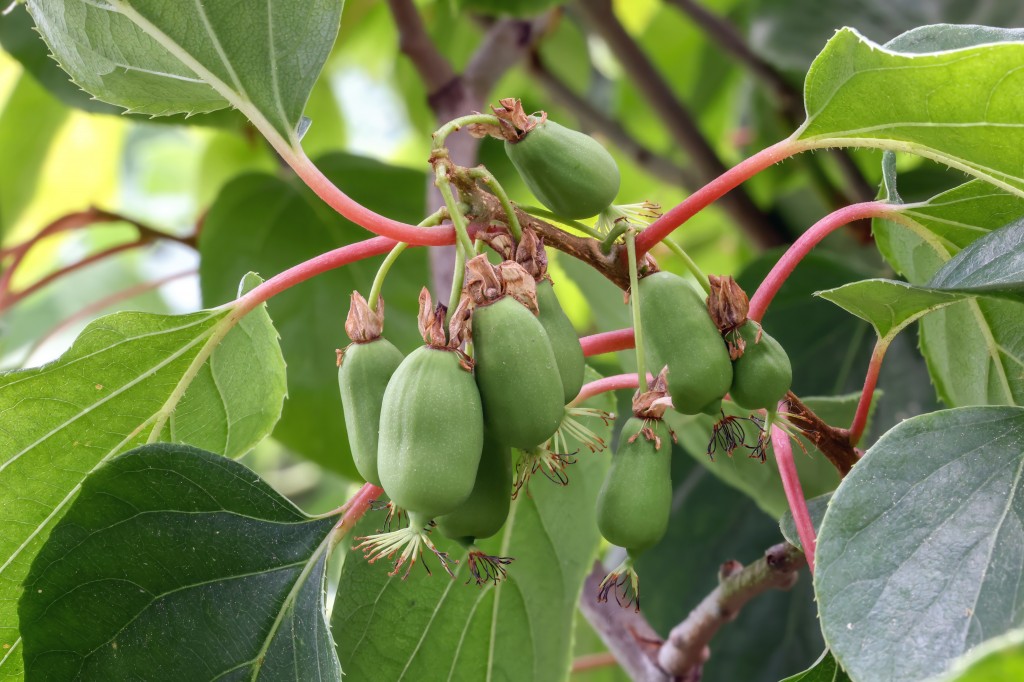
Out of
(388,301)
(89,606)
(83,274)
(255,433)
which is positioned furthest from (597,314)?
(83,274)

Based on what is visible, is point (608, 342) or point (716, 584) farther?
point (716, 584)

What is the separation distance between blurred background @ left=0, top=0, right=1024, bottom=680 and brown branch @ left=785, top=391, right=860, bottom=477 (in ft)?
0.66

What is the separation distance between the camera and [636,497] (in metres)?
0.62

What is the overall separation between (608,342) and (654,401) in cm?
11

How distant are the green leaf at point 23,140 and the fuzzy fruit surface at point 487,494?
1.34 meters

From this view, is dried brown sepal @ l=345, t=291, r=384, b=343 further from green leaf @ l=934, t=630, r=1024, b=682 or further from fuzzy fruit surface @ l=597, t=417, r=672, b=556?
green leaf @ l=934, t=630, r=1024, b=682

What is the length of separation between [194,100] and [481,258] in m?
0.31

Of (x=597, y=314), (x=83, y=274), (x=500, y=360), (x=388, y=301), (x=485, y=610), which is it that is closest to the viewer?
(x=500, y=360)

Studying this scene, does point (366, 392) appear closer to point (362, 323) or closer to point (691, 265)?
point (362, 323)

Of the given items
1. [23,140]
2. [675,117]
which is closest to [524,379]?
[675,117]

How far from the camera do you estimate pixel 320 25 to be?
0.74 metres

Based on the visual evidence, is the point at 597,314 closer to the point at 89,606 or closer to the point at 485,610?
the point at 485,610

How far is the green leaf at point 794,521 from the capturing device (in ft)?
2.27

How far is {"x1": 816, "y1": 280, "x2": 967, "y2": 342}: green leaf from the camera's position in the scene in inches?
24.9
